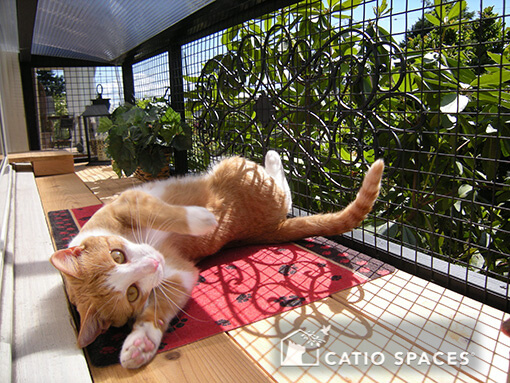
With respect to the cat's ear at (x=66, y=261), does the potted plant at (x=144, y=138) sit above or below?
above

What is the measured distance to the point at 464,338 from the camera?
1103 mm

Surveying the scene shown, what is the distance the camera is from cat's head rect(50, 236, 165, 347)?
→ 3.47 ft

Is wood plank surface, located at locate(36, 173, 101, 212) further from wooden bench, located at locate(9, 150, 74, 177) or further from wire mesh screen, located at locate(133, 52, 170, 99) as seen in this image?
wire mesh screen, located at locate(133, 52, 170, 99)

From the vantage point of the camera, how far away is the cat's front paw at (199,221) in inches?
56.6

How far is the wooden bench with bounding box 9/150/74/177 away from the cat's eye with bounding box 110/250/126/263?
3173 millimetres

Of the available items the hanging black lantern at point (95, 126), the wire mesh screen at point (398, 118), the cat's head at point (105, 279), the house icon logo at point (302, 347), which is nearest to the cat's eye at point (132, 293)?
the cat's head at point (105, 279)

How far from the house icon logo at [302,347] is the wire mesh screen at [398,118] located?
23.4 inches

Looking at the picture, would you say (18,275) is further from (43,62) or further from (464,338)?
(43,62)

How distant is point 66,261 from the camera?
1.06 metres

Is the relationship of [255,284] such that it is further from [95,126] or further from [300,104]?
[95,126]

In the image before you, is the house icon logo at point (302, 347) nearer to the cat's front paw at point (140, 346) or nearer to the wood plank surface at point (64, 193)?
the cat's front paw at point (140, 346)

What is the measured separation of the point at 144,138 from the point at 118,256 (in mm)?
1925

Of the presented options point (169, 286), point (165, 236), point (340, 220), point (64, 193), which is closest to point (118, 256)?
point (169, 286)

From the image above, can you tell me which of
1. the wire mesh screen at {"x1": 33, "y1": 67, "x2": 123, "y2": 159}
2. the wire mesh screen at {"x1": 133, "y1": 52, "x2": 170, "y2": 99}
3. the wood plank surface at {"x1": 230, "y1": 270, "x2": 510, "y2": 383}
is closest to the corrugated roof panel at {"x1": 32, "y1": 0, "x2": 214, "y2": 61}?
the wire mesh screen at {"x1": 133, "y1": 52, "x2": 170, "y2": 99}
